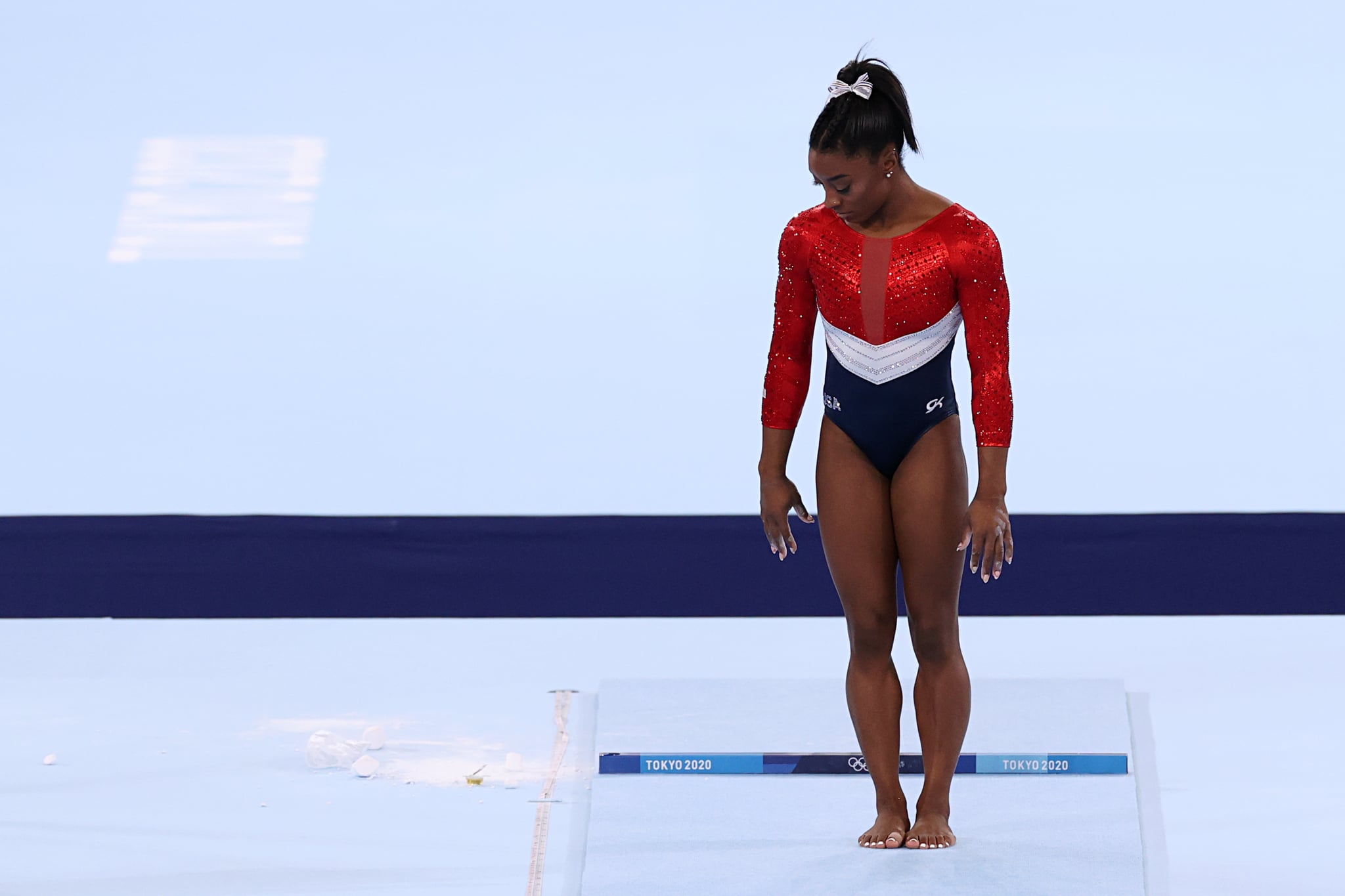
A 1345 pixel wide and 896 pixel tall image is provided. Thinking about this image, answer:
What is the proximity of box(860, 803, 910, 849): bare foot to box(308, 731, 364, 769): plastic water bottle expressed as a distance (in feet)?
4.63

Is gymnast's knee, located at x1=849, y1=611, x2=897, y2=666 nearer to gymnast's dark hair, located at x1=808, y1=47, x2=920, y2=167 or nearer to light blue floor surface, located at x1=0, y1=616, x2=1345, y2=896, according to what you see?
light blue floor surface, located at x1=0, y1=616, x2=1345, y2=896

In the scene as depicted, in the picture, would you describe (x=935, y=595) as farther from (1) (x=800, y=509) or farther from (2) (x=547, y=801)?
(2) (x=547, y=801)

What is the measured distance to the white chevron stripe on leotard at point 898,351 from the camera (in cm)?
340

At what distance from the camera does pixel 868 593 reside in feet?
11.5

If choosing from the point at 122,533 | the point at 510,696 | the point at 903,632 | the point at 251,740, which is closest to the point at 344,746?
the point at 251,740

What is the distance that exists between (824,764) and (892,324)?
4.15 ft

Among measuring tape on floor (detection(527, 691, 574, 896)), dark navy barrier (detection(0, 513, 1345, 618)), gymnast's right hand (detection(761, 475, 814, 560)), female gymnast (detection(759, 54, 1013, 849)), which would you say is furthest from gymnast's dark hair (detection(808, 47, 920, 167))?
dark navy barrier (detection(0, 513, 1345, 618))

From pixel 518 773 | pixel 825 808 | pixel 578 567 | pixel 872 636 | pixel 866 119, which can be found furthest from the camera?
pixel 578 567

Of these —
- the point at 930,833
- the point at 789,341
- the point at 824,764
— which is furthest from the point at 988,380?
the point at 824,764

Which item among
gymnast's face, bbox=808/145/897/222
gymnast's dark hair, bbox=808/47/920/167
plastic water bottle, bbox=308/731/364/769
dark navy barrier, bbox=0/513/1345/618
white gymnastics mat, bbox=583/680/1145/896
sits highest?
gymnast's dark hair, bbox=808/47/920/167

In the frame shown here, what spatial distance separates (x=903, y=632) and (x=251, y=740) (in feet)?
6.76

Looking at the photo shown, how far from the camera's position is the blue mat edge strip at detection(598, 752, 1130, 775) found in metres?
4.21

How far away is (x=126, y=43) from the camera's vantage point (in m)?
6.13

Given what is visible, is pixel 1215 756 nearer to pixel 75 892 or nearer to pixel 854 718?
pixel 854 718
